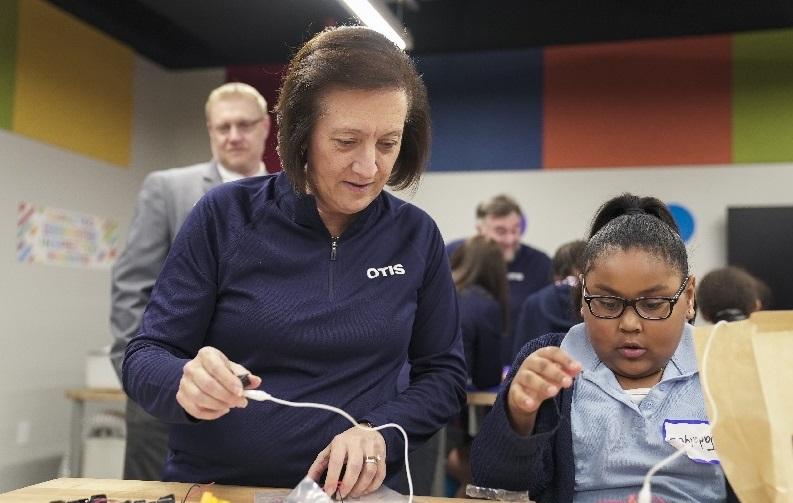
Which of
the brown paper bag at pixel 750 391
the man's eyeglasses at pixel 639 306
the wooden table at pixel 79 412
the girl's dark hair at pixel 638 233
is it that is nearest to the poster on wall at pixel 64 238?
the wooden table at pixel 79 412

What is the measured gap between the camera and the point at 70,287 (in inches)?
220

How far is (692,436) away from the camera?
130 cm

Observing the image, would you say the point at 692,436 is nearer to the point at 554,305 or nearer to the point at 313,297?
the point at 313,297

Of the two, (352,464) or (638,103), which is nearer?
(352,464)

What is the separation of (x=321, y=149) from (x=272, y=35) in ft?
16.2

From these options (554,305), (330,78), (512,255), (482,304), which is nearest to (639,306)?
(330,78)

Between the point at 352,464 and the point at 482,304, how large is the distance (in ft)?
8.22

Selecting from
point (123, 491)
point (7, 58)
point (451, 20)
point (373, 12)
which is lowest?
point (123, 491)

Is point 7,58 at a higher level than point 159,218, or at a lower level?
higher

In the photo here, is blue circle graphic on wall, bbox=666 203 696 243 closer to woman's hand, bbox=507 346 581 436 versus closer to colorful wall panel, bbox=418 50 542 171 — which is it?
colorful wall panel, bbox=418 50 542 171

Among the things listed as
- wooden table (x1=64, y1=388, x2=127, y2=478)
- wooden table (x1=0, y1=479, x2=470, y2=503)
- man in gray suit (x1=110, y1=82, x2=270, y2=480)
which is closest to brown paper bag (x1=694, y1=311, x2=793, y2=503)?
wooden table (x1=0, y1=479, x2=470, y2=503)

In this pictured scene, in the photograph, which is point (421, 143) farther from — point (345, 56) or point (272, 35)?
point (272, 35)

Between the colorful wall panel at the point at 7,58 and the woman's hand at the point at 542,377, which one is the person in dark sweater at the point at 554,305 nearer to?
the woman's hand at the point at 542,377

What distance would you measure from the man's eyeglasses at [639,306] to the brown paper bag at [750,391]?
1.40ft
